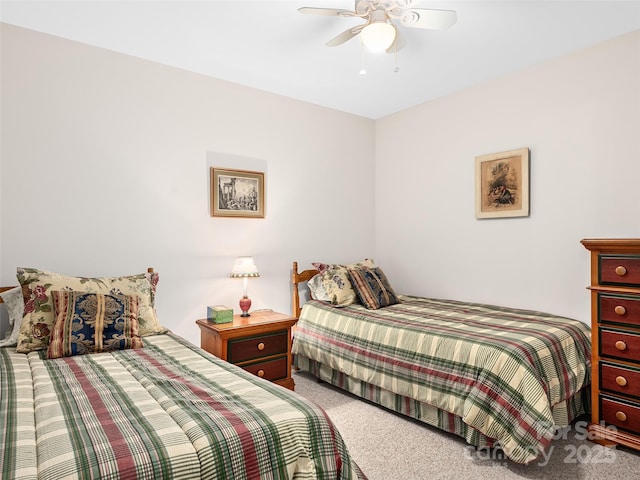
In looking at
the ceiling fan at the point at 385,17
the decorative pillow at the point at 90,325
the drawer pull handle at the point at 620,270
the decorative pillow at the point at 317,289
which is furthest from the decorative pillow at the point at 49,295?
the drawer pull handle at the point at 620,270

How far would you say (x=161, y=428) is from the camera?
48.6 inches

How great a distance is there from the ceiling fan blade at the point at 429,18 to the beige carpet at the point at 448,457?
7.79 feet

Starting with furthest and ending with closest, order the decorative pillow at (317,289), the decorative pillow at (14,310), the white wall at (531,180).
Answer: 1. the decorative pillow at (317,289)
2. the white wall at (531,180)
3. the decorative pillow at (14,310)

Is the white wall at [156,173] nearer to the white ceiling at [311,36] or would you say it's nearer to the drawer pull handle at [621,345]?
the white ceiling at [311,36]

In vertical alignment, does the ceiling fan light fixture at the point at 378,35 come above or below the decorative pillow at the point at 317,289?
above

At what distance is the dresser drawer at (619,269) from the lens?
2.25 m

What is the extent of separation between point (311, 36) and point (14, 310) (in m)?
2.48

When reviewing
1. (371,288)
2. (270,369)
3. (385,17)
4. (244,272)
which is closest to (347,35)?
(385,17)

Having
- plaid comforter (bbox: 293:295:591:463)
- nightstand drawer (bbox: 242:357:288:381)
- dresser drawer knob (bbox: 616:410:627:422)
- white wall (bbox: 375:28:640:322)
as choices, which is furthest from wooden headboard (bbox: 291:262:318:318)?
dresser drawer knob (bbox: 616:410:627:422)

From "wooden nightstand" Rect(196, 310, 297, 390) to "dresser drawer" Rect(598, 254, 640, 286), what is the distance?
206 centimetres

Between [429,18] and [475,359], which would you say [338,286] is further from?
[429,18]

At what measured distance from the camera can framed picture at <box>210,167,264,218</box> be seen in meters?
3.37

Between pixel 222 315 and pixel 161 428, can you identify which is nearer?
pixel 161 428

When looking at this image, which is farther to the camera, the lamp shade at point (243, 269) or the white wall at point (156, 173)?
the lamp shade at point (243, 269)
